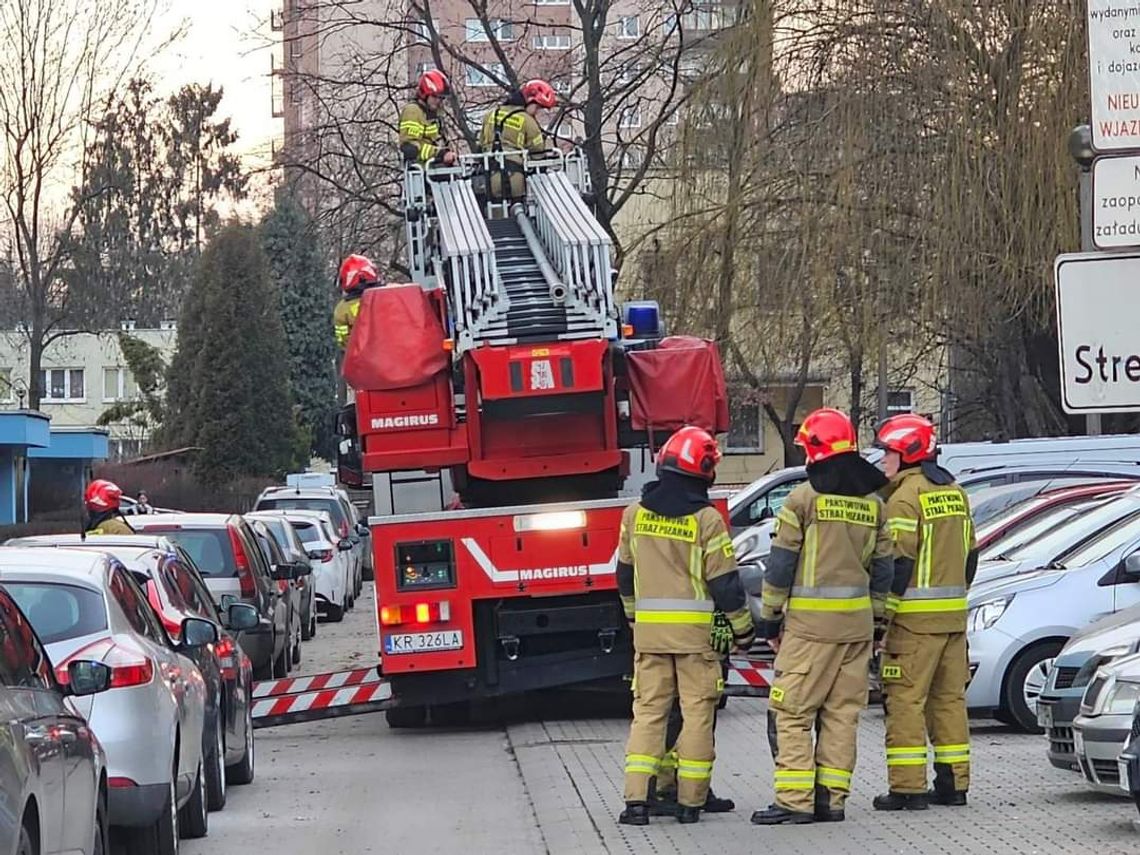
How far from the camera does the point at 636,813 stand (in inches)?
404

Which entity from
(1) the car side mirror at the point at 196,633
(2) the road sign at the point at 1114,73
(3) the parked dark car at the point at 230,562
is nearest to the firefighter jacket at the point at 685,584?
(1) the car side mirror at the point at 196,633

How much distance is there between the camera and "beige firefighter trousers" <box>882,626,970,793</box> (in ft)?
33.6

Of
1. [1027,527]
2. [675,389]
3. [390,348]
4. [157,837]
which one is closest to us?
[157,837]

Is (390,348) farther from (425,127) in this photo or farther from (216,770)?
(216,770)

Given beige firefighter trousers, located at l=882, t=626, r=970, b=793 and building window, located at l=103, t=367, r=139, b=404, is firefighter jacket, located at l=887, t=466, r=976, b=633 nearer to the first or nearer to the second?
beige firefighter trousers, located at l=882, t=626, r=970, b=793

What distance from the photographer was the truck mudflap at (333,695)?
15.2m

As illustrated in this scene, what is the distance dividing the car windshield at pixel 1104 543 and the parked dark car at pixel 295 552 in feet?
44.1

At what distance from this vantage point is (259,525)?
2434 centimetres

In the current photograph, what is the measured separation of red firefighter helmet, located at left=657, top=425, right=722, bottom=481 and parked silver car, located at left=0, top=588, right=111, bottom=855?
340 cm

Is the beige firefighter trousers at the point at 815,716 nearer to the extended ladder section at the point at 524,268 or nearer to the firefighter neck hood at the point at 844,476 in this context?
the firefighter neck hood at the point at 844,476

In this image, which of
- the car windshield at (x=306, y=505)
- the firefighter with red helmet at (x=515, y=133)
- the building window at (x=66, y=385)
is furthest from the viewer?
the building window at (x=66, y=385)

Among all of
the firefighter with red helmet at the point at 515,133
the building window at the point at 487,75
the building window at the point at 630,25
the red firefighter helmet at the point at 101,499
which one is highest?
the building window at the point at 630,25

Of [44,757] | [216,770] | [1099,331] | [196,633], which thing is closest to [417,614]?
[216,770]

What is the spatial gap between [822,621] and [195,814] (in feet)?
11.4
